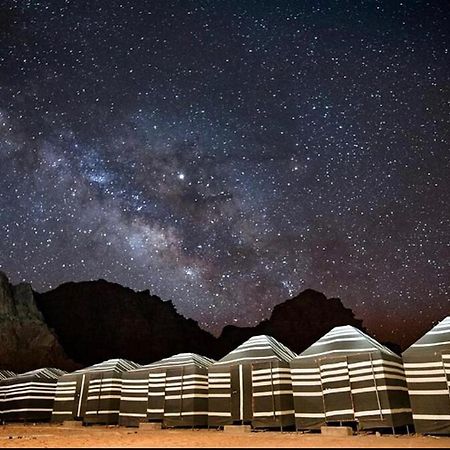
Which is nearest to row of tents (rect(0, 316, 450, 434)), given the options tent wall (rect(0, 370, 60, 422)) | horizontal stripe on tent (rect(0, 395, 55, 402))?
tent wall (rect(0, 370, 60, 422))

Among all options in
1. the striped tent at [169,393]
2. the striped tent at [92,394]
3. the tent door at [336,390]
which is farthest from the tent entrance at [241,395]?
the striped tent at [92,394]

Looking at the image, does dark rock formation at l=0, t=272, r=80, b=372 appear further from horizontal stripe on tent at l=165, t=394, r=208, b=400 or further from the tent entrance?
the tent entrance

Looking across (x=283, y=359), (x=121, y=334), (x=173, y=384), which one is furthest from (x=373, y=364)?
(x=121, y=334)

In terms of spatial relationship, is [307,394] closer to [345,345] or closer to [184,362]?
[345,345]

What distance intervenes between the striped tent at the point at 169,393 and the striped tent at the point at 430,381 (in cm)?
1018

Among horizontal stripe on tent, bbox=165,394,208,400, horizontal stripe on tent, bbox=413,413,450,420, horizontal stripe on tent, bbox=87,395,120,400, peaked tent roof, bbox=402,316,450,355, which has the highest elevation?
peaked tent roof, bbox=402,316,450,355

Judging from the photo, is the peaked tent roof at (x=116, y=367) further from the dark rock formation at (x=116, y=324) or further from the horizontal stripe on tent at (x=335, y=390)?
the dark rock formation at (x=116, y=324)

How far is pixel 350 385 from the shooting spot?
55.6 feet

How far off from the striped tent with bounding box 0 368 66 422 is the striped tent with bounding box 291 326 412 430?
2039 cm

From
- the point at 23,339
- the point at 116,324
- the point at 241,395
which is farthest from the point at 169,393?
the point at 116,324

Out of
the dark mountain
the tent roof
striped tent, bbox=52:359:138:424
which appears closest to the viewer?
the tent roof

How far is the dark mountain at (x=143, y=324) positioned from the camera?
82.0 metres

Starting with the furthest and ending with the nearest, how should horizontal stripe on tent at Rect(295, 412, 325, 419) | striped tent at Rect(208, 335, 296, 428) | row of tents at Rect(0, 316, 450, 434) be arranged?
striped tent at Rect(208, 335, 296, 428) → horizontal stripe on tent at Rect(295, 412, 325, 419) → row of tents at Rect(0, 316, 450, 434)

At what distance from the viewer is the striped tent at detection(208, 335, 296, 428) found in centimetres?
1883
